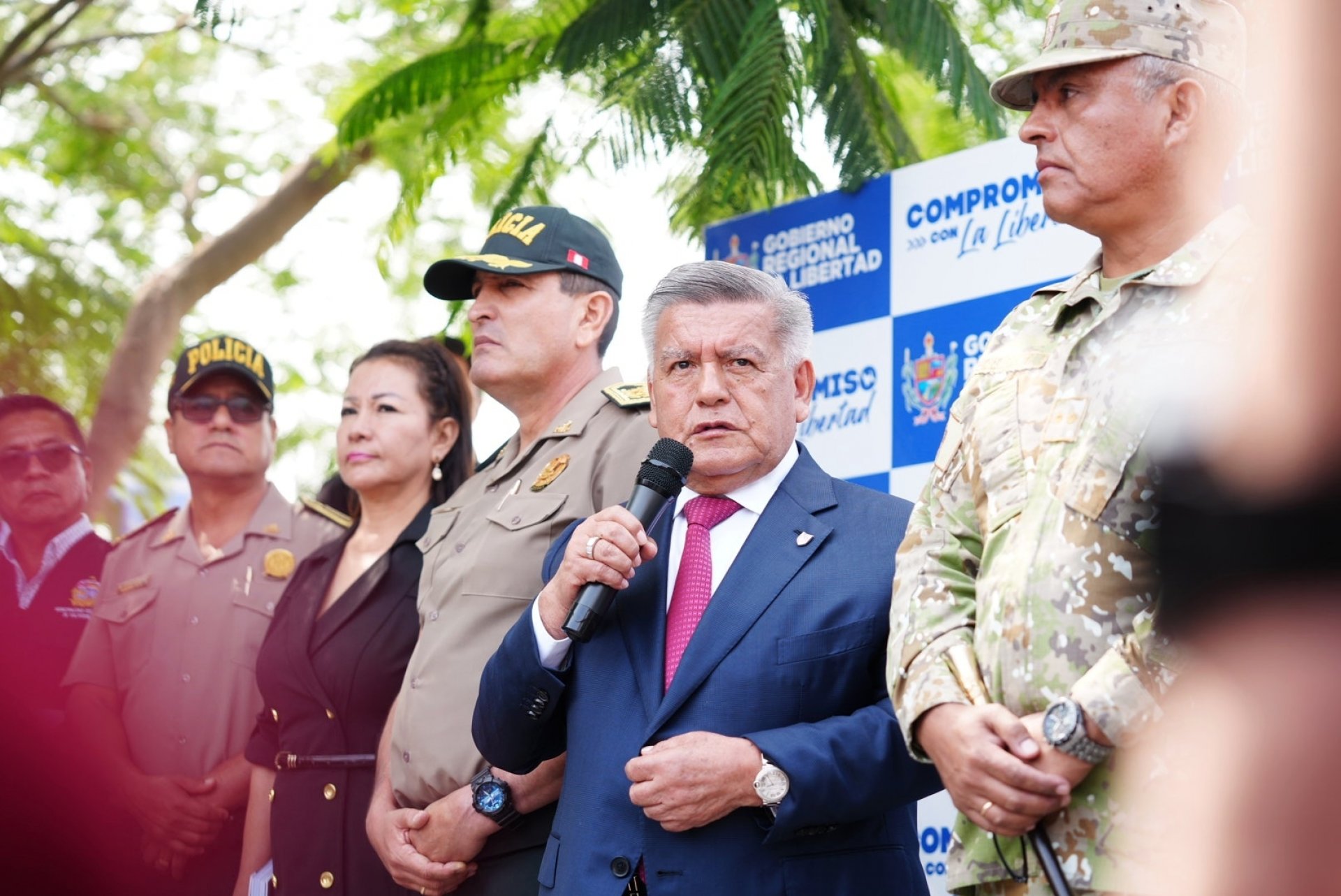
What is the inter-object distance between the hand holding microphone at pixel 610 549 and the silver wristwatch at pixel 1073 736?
0.95 metres

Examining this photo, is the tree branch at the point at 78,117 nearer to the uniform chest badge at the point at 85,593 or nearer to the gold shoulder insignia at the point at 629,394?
the uniform chest badge at the point at 85,593

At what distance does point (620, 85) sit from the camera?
4.95 meters

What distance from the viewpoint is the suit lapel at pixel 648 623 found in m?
3.15

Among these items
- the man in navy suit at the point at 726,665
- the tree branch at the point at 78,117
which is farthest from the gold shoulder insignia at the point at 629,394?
the tree branch at the point at 78,117

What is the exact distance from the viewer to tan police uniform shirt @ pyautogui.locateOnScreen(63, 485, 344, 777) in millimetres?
5012

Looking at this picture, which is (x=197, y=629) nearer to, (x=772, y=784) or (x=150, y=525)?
(x=150, y=525)

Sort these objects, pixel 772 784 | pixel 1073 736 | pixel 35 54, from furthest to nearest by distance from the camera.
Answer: pixel 35 54
pixel 772 784
pixel 1073 736

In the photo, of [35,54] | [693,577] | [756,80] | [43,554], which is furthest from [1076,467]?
[35,54]

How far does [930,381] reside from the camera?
4.50 m

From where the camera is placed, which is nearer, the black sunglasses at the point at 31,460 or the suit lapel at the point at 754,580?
the suit lapel at the point at 754,580

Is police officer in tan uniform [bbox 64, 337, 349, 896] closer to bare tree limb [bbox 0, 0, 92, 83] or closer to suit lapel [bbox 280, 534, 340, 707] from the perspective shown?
suit lapel [bbox 280, 534, 340, 707]

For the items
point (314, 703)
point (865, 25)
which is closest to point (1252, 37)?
point (865, 25)

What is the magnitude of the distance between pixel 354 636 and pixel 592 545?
163cm

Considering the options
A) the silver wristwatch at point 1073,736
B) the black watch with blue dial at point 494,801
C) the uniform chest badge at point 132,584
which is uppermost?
the uniform chest badge at point 132,584
